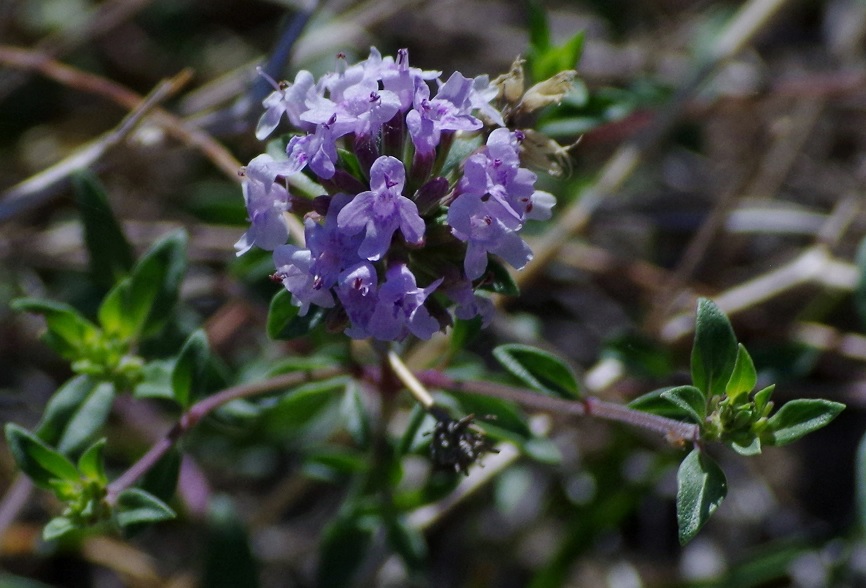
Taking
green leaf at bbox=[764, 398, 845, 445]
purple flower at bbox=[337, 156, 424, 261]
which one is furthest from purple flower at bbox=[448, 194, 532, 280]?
green leaf at bbox=[764, 398, 845, 445]

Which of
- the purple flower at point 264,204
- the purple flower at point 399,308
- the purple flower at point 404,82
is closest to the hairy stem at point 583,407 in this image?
the purple flower at point 399,308

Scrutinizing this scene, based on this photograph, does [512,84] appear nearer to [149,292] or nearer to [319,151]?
[319,151]

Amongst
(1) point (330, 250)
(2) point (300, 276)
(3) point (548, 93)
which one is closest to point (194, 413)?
(2) point (300, 276)

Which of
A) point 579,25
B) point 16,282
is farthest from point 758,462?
point 16,282

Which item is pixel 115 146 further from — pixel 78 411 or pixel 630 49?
pixel 630 49

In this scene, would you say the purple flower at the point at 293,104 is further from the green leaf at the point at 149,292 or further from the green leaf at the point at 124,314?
the green leaf at the point at 124,314
